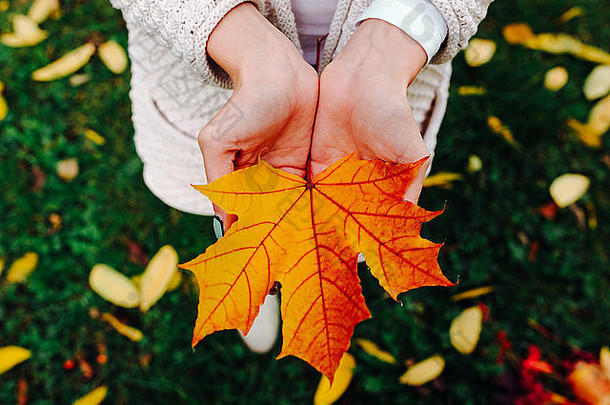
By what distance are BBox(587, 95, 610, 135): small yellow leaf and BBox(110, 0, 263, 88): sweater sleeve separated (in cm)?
150

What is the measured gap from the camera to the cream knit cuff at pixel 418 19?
1001 mm

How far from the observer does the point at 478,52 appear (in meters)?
1.80

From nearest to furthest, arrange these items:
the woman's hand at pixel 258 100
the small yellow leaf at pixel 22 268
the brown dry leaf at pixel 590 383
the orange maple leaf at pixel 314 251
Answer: the orange maple leaf at pixel 314 251, the woman's hand at pixel 258 100, the brown dry leaf at pixel 590 383, the small yellow leaf at pixel 22 268

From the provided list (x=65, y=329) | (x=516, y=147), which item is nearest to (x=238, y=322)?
(x=65, y=329)

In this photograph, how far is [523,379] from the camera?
1.51m

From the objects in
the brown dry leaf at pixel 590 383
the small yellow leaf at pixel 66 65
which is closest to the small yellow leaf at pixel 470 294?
the brown dry leaf at pixel 590 383

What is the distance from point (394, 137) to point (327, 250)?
279mm

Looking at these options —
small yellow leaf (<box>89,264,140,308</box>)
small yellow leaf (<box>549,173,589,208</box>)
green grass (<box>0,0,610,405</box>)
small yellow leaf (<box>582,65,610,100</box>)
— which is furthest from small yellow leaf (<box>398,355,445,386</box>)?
small yellow leaf (<box>582,65,610,100</box>)

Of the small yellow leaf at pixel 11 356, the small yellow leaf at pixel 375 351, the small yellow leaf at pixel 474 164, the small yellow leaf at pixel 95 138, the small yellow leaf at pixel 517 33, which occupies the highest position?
the small yellow leaf at pixel 517 33

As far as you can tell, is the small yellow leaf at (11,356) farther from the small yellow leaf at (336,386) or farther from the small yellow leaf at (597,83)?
the small yellow leaf at (597,83)

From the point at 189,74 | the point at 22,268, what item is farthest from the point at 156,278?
the point at 189,74

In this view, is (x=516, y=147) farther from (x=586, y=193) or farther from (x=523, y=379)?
(x=523, y=379)

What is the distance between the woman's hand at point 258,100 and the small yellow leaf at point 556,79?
1.25 metres

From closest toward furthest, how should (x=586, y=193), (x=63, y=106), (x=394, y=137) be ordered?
(x=394, y=137), (x=586, y=193), (x=63, y=106)
